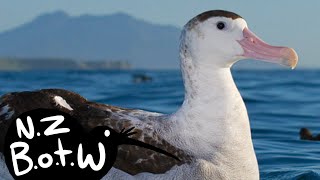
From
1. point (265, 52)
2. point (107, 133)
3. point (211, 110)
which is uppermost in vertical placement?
point (265, 52)

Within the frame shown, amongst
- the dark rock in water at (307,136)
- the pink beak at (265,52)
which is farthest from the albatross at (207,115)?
the dark rock in water at (307,136)

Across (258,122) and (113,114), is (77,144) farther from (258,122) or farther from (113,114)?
(258,122)

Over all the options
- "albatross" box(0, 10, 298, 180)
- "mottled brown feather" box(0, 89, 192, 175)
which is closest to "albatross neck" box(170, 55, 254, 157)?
"albatross" box(0, 10, 298, 180)

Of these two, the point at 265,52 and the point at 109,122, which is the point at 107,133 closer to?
the point at 109,122

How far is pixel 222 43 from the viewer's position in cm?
591

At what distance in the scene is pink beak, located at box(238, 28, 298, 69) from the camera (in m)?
5.96

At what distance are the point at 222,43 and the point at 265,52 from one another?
373 mm

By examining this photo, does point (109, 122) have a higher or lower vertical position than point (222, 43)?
lower

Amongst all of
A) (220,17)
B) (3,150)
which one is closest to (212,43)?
(220,17)

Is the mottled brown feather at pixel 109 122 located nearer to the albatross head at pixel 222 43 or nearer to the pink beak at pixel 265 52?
the albatross head at pixel 222 43

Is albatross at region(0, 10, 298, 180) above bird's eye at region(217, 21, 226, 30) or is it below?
below

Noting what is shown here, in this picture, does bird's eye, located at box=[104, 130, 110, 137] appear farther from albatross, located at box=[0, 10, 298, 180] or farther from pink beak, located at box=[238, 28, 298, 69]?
pink beak, located at box=[238, 28, 298, 69]

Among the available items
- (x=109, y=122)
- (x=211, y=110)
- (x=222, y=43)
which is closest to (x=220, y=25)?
(x=222, y=43)

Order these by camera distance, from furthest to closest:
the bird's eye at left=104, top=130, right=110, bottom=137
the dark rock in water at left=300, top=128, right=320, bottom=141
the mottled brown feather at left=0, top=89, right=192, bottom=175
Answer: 1. the dark rock in water at left=300, top=128, right=320, bottom=141
2. the bird's eye at left=104, top=130, right=110, bottom=137
3. the mottled brown feather at left=0, top=89, right=192, bottom=175
